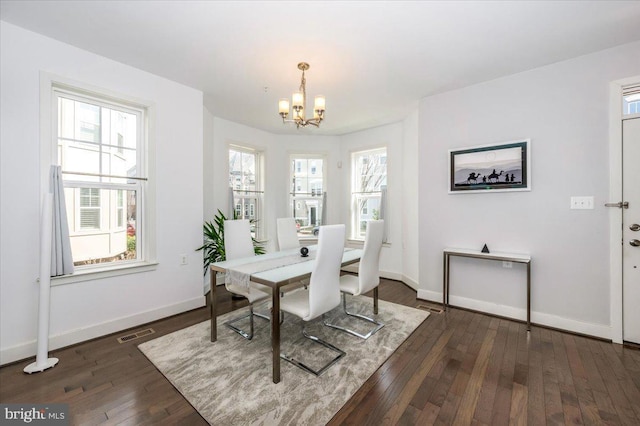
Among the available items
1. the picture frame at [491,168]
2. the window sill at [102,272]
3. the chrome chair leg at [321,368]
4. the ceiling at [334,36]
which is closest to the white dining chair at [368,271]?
the chrome chair leg at [321,368]

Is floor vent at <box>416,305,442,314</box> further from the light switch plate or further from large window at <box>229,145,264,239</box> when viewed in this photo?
large window at <box>229,145,264,239</box>

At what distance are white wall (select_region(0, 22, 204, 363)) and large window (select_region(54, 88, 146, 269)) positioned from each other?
198mm

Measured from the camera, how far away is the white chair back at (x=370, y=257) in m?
2.72

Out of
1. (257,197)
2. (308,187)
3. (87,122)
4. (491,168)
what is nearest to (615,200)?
(491,168)

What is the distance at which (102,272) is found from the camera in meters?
2.68

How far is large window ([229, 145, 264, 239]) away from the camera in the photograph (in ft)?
15.7

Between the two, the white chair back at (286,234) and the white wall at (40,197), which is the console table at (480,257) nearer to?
the white chair back at (286,234)

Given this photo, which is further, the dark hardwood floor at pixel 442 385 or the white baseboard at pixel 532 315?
Answer: the white baseboard at pixel 532 315

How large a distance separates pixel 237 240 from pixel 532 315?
10.8 feet

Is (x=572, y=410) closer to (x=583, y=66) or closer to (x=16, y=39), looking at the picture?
(x=583, y=66)

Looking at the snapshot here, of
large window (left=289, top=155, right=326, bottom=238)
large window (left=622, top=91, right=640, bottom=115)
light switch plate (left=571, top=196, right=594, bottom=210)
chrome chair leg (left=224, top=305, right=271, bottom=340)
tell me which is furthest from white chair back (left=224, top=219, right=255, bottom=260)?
large window (left=622, top=91, right=640, bottom=115)

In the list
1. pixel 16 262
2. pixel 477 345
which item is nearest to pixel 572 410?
pixel 477 345

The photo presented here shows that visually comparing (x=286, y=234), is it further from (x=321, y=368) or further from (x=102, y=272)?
(x=102, y=272)

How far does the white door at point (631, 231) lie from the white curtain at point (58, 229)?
16.4 ft
